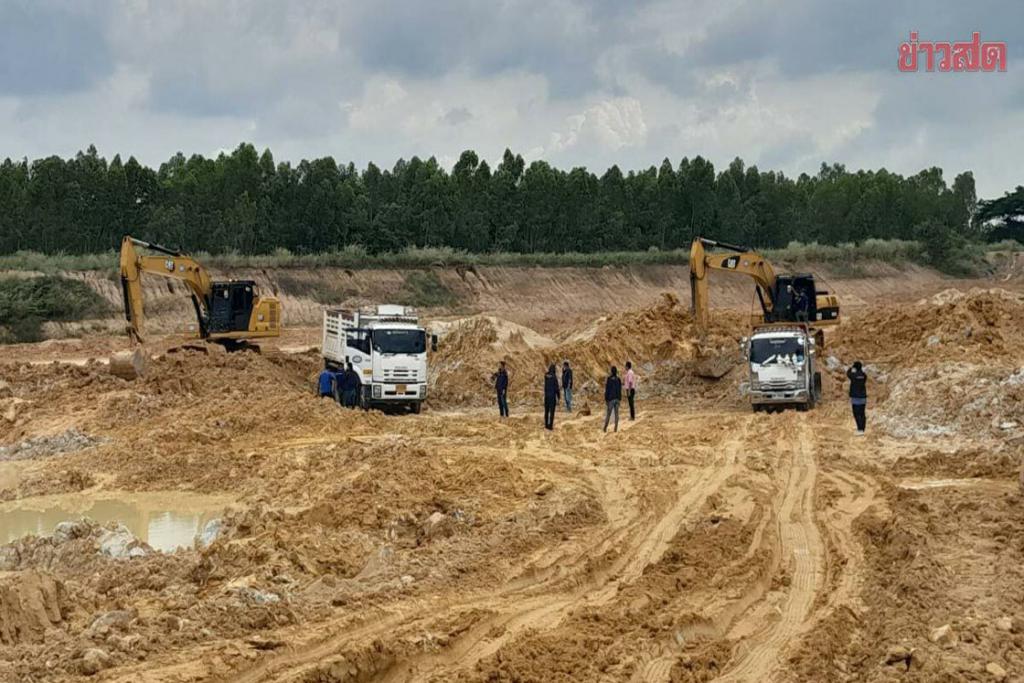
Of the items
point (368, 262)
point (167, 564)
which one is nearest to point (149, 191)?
point (368, 262)

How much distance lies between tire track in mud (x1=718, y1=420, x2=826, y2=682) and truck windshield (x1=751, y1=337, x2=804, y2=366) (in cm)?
764

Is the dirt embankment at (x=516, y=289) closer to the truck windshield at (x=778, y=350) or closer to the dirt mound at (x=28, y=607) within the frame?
the truck windshield at (x=778, y=350)

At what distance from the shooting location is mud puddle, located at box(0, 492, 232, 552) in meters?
15.6

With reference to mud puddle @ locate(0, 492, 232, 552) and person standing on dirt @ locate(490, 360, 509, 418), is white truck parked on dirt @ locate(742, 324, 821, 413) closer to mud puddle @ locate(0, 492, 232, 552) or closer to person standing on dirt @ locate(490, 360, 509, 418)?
person standing on dirt @ locate(490, 360, 509, 418)

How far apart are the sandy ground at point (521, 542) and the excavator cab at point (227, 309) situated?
5.05m

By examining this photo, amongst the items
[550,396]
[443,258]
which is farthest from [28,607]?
[443,258]

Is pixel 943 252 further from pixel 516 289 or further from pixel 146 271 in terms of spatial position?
pixel 146 271

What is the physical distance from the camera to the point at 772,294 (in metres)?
32.8

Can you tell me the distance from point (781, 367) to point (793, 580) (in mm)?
14978

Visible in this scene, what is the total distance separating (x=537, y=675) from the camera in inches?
344

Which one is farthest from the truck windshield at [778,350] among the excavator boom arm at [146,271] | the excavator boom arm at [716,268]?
the excavator boom arm at [146,271]

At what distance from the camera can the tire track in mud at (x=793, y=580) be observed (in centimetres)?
919

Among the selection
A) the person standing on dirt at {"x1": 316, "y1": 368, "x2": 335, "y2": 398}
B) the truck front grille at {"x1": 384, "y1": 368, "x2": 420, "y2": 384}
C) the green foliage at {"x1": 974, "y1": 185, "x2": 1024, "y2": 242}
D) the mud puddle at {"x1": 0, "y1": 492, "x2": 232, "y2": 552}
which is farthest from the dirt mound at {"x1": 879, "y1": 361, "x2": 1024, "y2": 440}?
the green foliage at {"x1": 974, "y1": 185, "x2": 1024, "y2": 242}

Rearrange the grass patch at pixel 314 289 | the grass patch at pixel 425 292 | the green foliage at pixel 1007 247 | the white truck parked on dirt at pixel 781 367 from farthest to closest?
the green foliage at pixel 1007 247 < the grass patch at pixel 425 292 < the grass patch at pixel 314 289 < the white truck parked on dirt at pixel 781 367
